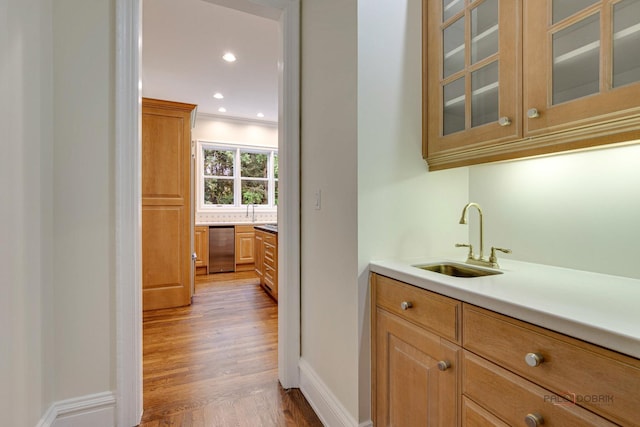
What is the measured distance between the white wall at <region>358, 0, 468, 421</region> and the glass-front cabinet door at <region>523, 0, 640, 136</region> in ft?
1.63

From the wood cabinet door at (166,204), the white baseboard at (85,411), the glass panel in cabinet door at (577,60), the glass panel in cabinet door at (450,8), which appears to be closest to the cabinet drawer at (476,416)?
the glass panel in cabinet door at (577,60)

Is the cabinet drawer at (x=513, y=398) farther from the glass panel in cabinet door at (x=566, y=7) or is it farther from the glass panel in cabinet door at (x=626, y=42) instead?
the glass panel in cabinet door at (x=566, y=7)

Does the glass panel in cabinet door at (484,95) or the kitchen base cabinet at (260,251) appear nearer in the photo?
the glass panel in cabinet door at (484,95)

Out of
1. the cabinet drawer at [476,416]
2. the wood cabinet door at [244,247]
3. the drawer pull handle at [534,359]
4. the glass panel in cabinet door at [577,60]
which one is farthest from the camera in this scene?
the wood cabinet door at [244,247]

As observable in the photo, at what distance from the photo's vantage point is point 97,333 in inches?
60.1

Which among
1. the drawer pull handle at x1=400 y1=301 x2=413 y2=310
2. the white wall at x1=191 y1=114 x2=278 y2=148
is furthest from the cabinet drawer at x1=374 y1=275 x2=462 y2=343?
the white wall at x1=191 y1=114 x2=278 y2=148

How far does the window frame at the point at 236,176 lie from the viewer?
5648mm

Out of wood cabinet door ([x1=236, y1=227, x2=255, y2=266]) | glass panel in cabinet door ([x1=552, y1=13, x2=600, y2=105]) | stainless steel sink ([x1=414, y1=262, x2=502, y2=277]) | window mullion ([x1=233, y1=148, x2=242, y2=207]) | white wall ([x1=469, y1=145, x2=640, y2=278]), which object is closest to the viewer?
glass panel in cabinet door ([x1=552, y1=13, x2=600, y2=105])

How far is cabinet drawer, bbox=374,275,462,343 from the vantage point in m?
0.97

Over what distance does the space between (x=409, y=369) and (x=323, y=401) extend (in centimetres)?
69

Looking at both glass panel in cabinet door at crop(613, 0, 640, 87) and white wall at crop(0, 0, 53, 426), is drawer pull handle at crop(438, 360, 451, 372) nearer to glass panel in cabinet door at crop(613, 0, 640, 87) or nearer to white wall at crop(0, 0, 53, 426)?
glass panel in cabinet door at crop(613, 0, 640, 87)

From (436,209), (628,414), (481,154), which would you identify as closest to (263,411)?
(436,209)

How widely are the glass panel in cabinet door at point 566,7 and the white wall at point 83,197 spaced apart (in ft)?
6.43

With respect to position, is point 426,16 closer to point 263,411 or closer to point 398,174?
point 398,174
